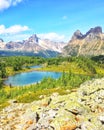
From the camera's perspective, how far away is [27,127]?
56.3 meters

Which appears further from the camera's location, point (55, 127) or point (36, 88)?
point (36, 88)

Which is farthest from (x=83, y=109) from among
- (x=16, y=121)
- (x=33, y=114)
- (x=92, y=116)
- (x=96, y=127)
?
(x=16, y=121)

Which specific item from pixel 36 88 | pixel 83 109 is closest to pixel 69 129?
pixel 83 109

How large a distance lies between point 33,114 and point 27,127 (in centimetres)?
342

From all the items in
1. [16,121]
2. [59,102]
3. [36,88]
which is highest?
[59,102]

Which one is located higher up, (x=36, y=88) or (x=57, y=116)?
(x=57, y=116)

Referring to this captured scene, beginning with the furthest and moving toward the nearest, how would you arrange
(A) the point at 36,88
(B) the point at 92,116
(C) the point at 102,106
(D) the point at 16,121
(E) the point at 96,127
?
(A) the point at 36,88
(D) the point at 16,121
(C) the point at 102,106
(B) the point at 92,116
(E) the point at 96,127

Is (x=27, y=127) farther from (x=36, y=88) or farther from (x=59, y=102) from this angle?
(x=36, y=88)

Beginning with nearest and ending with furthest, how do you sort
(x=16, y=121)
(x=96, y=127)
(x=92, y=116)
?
(x=96, y=127)
(x=92, y=116)
(x=16, y=121)

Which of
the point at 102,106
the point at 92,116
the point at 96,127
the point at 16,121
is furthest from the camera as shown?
the point at 16,121

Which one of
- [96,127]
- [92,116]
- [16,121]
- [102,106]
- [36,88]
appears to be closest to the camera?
[96,127]

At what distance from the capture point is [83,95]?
66.1 metres

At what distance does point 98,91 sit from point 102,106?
800cm

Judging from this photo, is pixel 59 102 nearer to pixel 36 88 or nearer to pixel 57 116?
pixel 57 116
